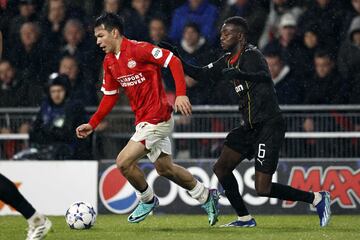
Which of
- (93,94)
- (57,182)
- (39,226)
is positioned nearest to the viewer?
(39,226)

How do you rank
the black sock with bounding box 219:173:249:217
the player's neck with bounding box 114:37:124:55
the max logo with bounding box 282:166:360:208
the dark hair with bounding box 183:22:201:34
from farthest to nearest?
the dark hair with bounding box 183:22:201:34 → the max logo with bounding box 282:166:360:208 → the black sock with bounding box 219:173:249:217 → the player's neck with bounding box 114:37:124:55

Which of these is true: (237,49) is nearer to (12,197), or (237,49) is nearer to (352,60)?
(12,197)

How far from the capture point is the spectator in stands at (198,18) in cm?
1468

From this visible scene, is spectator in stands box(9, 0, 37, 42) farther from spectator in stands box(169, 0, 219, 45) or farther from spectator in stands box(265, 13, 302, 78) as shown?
spectator in stands box(265, 13, 302, 78)

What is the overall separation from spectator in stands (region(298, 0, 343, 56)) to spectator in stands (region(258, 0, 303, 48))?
24 cm

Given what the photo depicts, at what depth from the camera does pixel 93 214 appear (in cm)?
1039

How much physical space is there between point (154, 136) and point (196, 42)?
4.29 metres

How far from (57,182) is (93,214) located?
292 cm

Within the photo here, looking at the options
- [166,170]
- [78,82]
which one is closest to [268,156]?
[166,170]

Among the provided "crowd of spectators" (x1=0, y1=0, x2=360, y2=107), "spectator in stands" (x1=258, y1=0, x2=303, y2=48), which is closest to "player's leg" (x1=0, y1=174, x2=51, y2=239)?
"crowd of spectators" (x1=0, y1=0, x2=360, y2=107)

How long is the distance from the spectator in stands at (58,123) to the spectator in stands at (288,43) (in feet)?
9.42

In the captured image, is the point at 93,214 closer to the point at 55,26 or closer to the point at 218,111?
the point at 218,111

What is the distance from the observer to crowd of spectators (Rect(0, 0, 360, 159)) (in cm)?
1392

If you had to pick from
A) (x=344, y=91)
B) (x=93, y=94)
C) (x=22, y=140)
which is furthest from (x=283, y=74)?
(x=22, y=140)
